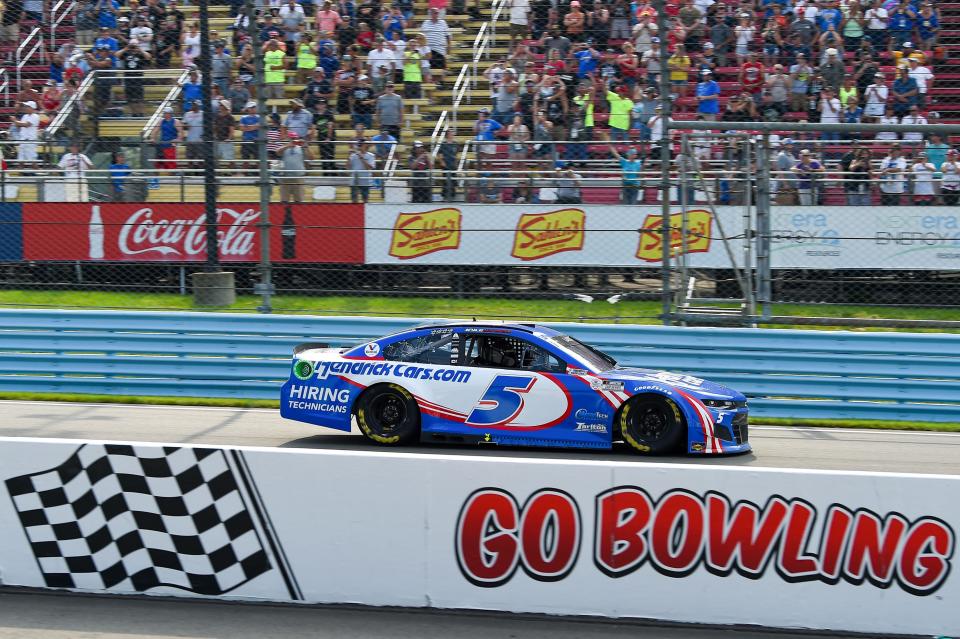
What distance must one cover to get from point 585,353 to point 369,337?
130 inches

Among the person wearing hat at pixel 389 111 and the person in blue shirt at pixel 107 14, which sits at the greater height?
the person in blue shirt at pixel 107 14

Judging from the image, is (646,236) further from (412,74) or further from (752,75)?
(412,74)

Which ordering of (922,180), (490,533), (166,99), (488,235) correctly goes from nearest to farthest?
(490,533) < (922,180) < (488,235) < (166,99)

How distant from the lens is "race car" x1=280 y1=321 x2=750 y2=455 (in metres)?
9.74

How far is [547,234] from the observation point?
15.2 meters

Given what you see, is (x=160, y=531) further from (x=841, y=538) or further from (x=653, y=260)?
(x=653, y=260)

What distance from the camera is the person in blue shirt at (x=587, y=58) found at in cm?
1330

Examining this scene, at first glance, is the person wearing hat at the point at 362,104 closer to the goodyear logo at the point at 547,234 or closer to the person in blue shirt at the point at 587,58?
the goodyear logo at the point at 547,234

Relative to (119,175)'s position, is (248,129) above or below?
above

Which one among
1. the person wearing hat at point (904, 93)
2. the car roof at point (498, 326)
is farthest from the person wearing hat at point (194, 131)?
the person wearing hat at point (904, 93)

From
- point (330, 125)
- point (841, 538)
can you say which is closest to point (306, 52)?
point (330, 125)

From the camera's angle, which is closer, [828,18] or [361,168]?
[828,18]

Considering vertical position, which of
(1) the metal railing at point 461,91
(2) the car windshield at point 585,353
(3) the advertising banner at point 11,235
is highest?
(1) the metal railing at point 461,91

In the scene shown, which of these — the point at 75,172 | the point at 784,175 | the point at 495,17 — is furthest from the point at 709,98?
the point at 75,172
